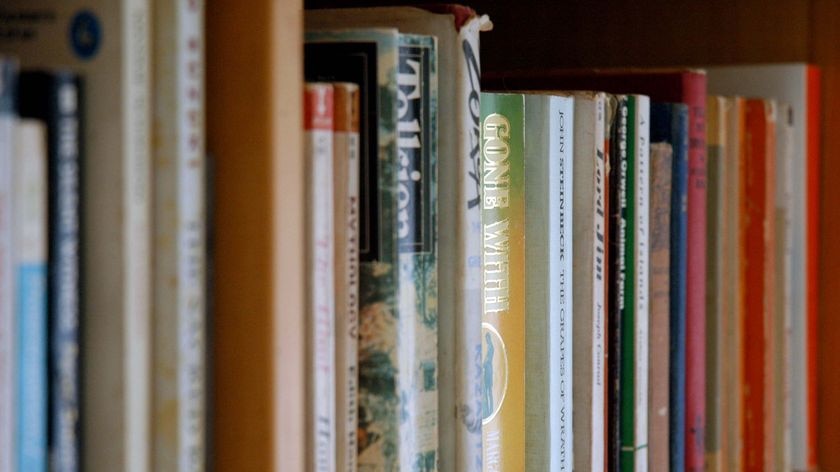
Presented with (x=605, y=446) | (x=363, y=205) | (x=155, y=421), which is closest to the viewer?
(x=155, y=421)

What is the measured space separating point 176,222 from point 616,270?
379mm

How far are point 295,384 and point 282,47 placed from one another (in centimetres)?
13

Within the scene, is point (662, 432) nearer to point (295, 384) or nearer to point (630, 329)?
point (630, 329)

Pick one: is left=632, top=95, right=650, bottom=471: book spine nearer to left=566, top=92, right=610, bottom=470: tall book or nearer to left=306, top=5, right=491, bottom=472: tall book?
left=566, top=92, right=610, bottom=470: tall book

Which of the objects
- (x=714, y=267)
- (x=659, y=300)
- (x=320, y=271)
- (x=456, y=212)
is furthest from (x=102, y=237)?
(x=714, y=267)

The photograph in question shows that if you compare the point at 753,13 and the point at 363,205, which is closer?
the point at 363,205

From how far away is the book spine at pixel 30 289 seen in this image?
34 centimetres

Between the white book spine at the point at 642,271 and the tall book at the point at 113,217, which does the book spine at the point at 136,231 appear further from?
the white book spine at the point at 642,271

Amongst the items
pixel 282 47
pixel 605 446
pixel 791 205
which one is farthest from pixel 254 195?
pixel 791 205

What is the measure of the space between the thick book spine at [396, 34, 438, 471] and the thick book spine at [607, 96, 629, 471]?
0.20 m

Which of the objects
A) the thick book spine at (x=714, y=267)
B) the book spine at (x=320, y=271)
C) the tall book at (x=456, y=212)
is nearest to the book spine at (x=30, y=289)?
the book spine at (x=320, y=271)

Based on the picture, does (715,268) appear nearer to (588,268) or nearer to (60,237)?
(588,268)

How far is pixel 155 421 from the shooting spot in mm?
396

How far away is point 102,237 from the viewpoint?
370 millimetres
